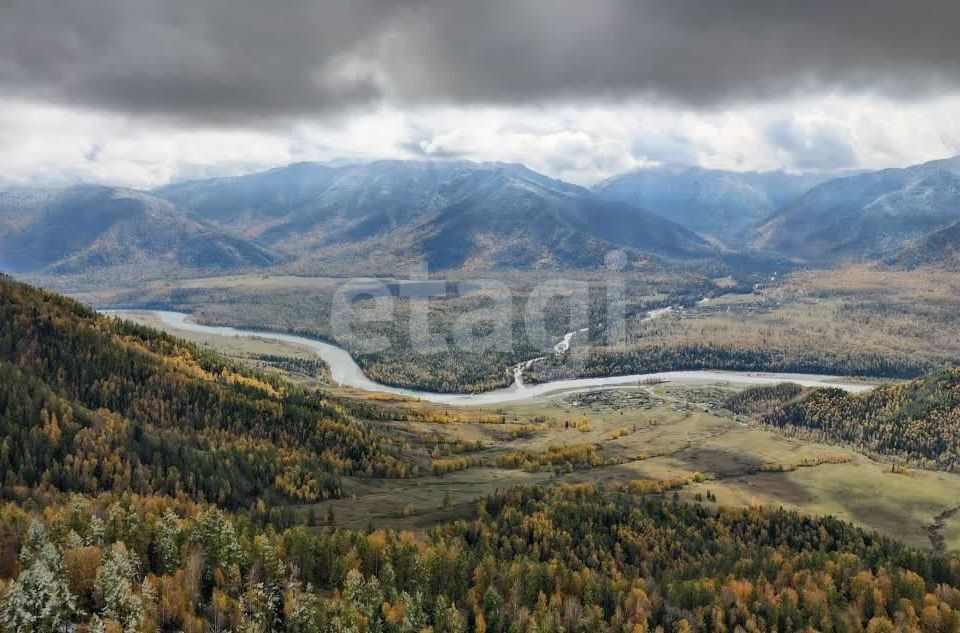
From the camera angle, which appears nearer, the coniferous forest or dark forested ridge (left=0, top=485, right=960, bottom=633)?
dark forested ridge (left=0, top=485, right=960, bottom=633)

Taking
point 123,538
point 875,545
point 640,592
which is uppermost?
point 123,538

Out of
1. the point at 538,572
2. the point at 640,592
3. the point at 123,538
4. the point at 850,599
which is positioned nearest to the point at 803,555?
the point at 850,599

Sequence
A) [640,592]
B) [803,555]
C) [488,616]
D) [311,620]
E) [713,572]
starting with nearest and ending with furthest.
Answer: [311,620], [488,616], [640,592], [713,572], [803,555]

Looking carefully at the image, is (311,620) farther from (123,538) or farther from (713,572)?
(713,572)

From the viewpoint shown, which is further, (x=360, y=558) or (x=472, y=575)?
(x=472, y=575)

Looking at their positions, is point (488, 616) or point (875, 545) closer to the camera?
point (488, 616)

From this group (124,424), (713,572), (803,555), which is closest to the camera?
(713,572)

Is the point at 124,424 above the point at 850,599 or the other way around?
above

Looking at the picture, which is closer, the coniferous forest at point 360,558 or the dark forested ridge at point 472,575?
the dark forested ridge at point 472,575

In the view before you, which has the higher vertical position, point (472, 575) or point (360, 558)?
point (360, 558)
